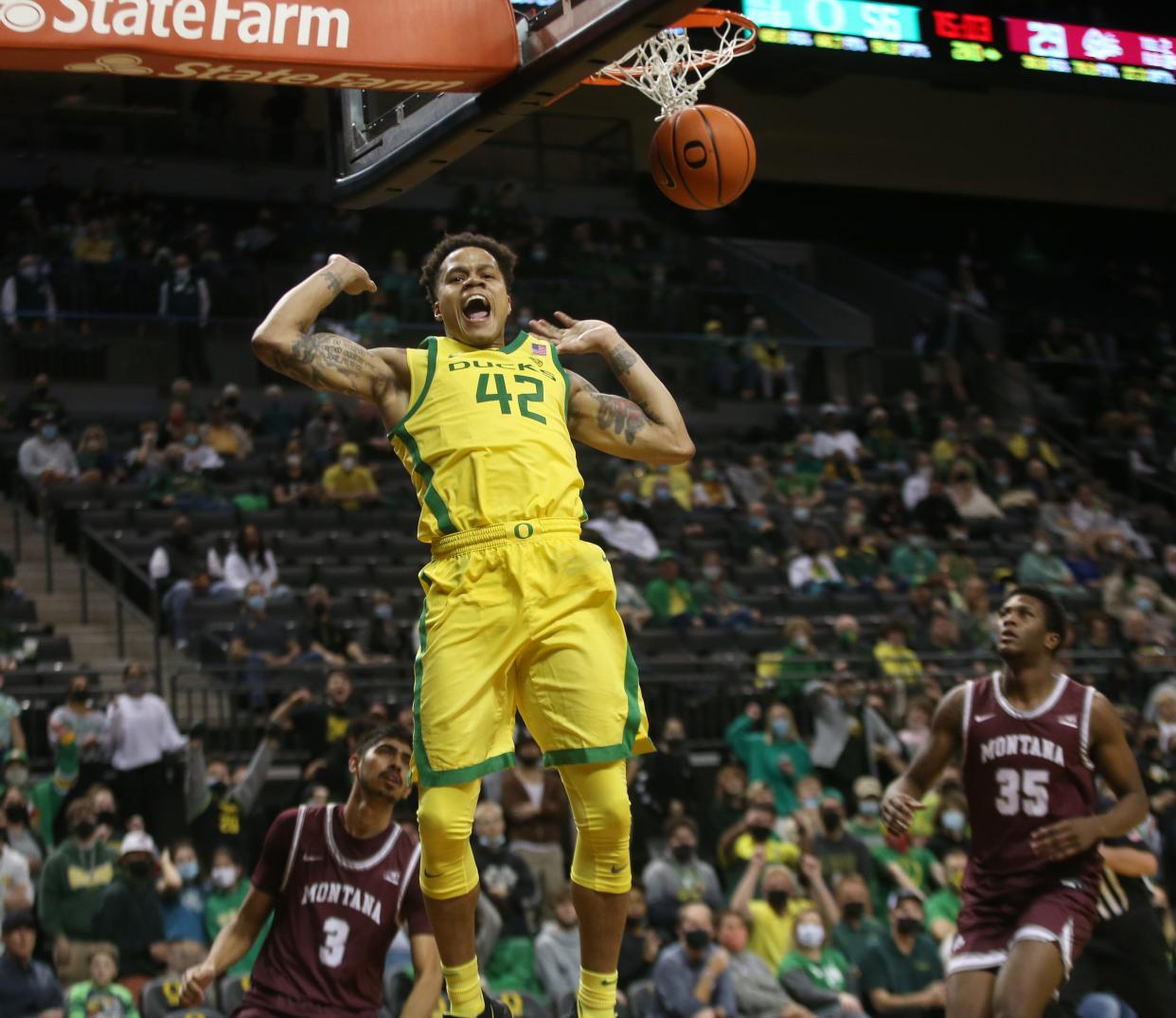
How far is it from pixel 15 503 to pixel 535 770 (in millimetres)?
6621

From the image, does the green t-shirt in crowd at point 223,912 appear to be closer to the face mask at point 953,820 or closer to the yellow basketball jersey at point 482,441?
the face mask at point 953,820

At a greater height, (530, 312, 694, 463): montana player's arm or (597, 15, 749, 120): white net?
(597, 15, 749, 120): white net

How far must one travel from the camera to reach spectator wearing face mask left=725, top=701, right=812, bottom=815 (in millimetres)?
13000

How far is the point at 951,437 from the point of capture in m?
20.8

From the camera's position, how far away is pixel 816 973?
35.1ft

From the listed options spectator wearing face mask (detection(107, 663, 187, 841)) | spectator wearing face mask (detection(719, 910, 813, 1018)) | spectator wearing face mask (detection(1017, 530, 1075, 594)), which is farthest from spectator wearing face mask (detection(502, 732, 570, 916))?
spectator wearing face mask (detection(1017, 530, 1075, 594))

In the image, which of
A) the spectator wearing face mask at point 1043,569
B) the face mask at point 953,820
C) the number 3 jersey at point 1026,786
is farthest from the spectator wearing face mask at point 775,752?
the number 3 jersey at point 1026,786

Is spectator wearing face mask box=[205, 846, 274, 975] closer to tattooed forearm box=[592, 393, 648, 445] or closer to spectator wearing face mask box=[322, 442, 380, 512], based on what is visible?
tattooed forearm box=[592, 393, 648, 445]

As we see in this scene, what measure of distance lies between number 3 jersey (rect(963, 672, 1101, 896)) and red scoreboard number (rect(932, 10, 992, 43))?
40.3ft

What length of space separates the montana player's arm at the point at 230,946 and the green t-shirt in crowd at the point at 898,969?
514 cm

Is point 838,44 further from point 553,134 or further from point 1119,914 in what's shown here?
point 1119,914

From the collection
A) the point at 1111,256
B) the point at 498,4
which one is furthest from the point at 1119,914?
the point at 1111,256

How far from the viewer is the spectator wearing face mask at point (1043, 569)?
699 inches

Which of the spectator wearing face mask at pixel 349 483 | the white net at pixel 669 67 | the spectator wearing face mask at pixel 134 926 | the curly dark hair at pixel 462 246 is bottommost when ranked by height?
the spectator wearing face mask at pixel 134 926
